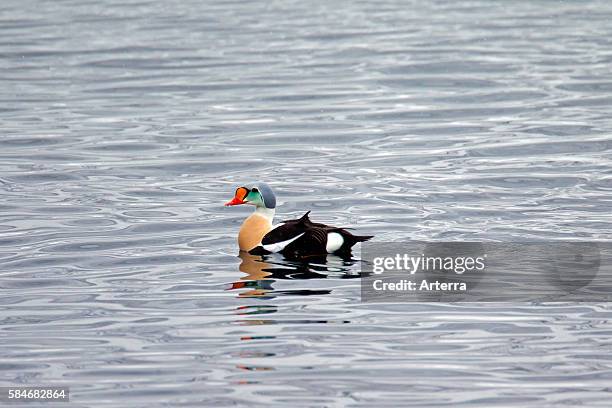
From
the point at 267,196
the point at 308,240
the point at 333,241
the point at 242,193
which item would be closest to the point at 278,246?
the point at 308,240

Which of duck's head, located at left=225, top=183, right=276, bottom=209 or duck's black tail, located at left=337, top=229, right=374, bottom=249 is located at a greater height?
duck's head, located at left=225, top=183, right=276, bottom=209

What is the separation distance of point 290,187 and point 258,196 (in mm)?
3309

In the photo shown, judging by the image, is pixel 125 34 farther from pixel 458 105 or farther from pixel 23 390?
pixel 23 390

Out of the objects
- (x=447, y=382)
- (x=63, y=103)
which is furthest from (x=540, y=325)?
(x=63, y=103)

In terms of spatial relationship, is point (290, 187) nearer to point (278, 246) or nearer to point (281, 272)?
point (278, 246)

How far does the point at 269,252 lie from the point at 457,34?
17999 millimetres

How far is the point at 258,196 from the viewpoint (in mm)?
12984

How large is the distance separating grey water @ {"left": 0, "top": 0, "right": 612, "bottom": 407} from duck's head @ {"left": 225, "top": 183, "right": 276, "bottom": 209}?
0.50 metres

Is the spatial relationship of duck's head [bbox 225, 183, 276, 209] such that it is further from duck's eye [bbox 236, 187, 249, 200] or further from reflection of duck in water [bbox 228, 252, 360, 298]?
reflection of duck in water [bbox 228, 252, 360, 298]

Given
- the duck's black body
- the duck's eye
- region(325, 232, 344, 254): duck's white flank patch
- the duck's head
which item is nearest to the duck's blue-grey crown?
the duck's head

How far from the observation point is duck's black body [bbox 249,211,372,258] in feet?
40.5

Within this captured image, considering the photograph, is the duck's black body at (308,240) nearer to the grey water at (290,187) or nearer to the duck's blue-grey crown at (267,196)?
the grey water at (290,187)

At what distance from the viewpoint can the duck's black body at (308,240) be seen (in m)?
12.4

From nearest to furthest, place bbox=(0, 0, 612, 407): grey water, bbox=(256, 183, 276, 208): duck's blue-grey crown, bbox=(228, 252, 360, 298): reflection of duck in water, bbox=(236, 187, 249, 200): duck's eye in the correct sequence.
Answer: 1. bbox=(0, 0, 612, 407): grey water
2. bbox=(228, 252, 360, 298): reflection of duck in water
3. bbox=(256, 183, 276, 208): duck's blue-grey crown
4. bbox=(236, 187, 249, 200): duck's eye
